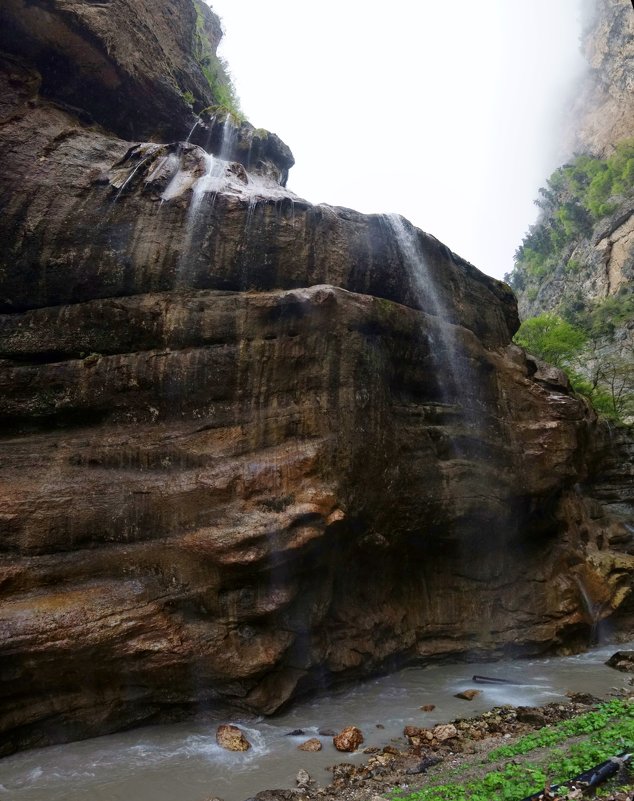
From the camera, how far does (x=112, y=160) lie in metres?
14.1

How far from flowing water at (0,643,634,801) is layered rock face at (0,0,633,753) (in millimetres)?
456

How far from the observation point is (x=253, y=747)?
8930 millimetres

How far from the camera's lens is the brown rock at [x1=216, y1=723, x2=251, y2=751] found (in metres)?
8.83

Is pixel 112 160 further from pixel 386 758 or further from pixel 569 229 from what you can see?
pixel 569 229

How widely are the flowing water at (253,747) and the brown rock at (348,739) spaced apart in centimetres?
15

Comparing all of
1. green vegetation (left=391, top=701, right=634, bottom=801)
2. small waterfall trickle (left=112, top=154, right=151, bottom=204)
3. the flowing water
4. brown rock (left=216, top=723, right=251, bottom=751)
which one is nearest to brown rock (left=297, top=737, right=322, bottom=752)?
the flowing water

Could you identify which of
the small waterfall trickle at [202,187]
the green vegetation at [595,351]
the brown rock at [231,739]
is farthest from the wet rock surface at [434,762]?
the green vegetation at [595,351]

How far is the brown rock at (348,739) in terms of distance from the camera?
877cm

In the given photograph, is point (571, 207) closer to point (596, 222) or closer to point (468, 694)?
point (596, 222)

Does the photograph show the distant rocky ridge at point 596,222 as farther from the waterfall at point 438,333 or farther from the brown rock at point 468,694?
the brown rock at point 468,694

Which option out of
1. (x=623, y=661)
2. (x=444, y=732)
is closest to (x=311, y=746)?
(x=444, y=732)

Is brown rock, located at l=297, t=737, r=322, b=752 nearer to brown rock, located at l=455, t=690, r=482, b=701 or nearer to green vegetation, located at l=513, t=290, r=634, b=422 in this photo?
brown rock, located at l=455, t=690, r=482, b=701

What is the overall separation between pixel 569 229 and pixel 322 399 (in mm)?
72576

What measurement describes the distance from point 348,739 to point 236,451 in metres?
5.46
